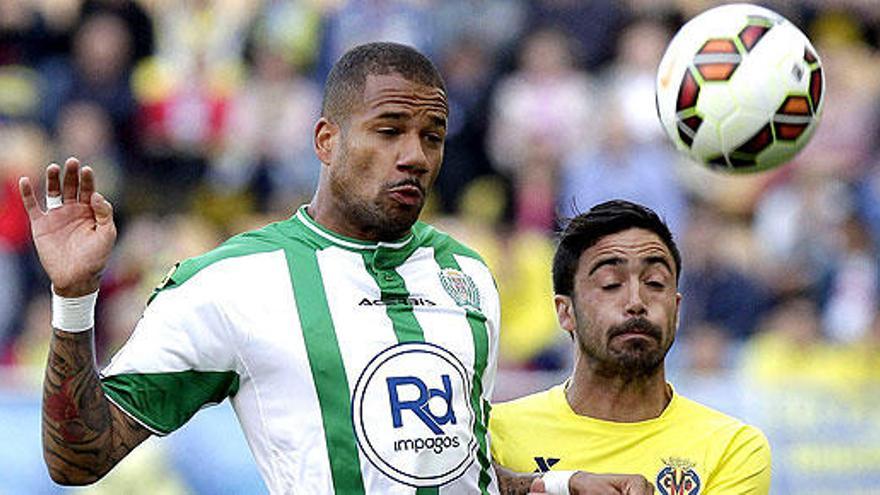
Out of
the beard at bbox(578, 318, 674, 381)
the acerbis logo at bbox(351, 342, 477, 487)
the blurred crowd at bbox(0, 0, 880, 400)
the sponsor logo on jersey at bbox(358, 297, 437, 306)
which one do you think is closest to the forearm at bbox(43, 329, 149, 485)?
the acerbis logo at bbox(351, 342, 477, 487)

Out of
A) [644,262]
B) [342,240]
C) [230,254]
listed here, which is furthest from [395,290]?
[644,262]

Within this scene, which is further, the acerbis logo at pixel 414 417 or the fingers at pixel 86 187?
the acerbis logo at pixel 414 417

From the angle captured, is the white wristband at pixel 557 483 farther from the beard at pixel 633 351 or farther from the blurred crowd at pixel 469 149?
the blurred crowd at pixel 469 149

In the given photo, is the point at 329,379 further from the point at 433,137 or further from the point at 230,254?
the point at 433,137

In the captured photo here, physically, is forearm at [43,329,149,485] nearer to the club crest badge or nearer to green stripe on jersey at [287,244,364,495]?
green stripe on jersey at [287,244,364,495]

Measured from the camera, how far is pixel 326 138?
5.62 meters

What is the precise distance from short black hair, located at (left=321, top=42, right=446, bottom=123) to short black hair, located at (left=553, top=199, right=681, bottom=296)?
839 mm

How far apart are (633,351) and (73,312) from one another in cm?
199

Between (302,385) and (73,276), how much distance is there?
2.70 ft

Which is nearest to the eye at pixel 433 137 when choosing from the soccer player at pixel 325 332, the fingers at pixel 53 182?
the soccer player at pixel 325 332

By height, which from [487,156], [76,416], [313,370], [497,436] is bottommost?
[76,416]

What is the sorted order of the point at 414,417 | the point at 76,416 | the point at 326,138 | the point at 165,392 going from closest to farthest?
the point at 76,416 < the point at 165,392 < the point at 414,417 < the point at 326,138

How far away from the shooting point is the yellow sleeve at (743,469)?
5.73 m

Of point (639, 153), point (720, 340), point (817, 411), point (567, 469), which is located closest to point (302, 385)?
point (567, 469)
